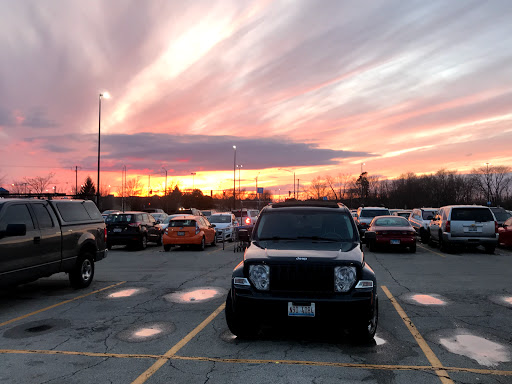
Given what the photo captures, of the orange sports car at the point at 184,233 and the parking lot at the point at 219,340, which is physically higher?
the orange sports car at the point at 184,233

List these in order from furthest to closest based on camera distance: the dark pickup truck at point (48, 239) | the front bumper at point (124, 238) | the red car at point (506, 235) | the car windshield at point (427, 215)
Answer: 1. the car windshield at point (427, 215)
2. the front bumper at point (124, 238)
3. the red car at point (506, 235)
4. the dark pickup truck at point (48, 239)

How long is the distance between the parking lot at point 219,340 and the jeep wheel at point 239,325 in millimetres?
120

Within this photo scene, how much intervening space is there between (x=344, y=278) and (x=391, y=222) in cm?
1395

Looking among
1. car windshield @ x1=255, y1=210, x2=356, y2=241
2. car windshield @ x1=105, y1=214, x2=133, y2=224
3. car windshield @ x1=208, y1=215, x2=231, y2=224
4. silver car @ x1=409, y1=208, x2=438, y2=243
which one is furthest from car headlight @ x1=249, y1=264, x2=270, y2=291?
car windshield @ x1=208, y1=215, x2=231, y2=224

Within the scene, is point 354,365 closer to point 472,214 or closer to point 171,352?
point 171,352

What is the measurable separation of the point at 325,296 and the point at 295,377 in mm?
1158

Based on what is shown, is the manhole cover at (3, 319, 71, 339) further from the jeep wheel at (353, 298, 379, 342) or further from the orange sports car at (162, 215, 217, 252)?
the orange sports car at (162, 215, 217, 252)

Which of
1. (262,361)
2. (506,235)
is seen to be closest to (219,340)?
(262,361)

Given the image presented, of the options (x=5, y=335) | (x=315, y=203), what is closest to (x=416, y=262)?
(x=315, y=203)

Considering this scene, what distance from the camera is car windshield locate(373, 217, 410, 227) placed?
18.2m

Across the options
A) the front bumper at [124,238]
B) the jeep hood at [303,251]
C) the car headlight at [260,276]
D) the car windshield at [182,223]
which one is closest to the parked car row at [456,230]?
the car windshield at [182,223]

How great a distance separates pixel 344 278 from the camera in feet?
17.6

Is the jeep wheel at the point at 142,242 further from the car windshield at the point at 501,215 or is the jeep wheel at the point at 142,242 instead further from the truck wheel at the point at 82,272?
the car windshield at the point at 501,215

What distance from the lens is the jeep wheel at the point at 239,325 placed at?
5.46m
